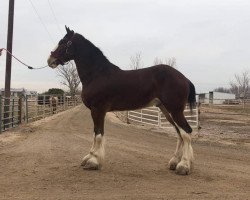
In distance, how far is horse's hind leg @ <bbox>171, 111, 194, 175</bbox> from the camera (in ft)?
22.4

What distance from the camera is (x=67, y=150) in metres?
9.50

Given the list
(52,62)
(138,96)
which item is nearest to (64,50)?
(52,62)

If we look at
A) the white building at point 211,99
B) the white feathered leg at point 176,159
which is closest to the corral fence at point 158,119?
the white building at point 211,99

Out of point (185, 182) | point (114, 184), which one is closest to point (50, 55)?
point (114, 184)

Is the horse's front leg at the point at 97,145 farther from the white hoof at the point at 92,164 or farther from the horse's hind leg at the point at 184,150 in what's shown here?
the horse's hind leg at the point at 184,150

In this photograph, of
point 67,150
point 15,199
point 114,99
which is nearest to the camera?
point 15,199

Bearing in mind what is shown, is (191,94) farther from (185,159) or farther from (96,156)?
(96,156)

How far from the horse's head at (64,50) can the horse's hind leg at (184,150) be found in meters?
2.31

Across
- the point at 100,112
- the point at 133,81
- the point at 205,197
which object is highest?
the point at 133,81

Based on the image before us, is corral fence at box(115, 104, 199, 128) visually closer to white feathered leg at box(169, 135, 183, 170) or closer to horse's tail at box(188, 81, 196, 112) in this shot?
horse's tail at box(188, 81, 196, 112)

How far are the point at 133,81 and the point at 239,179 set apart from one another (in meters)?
2.48

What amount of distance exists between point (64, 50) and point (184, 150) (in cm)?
293

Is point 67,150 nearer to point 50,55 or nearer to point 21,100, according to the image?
point 50,55

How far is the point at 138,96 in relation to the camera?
→ 23.6ft
